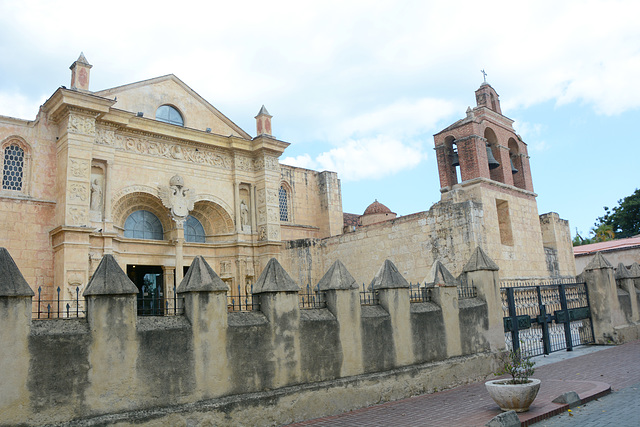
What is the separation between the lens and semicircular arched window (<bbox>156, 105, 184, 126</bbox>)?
855 inches

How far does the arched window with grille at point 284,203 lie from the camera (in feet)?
87.9

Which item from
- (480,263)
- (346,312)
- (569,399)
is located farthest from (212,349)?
(480,263)

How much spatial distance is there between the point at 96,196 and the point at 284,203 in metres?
10.8

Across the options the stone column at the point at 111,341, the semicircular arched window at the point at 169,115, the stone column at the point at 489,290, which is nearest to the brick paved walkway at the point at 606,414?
the stone column at the point at 489,290

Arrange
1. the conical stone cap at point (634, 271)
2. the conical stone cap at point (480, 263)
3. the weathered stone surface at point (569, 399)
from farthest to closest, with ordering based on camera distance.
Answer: the conical stone cap at point (634, 271)
the conical stone cap at point (480, 263)
the weathered stone surface at point (569, 399)

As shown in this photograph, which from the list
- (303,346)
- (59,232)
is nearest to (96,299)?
(303,346)

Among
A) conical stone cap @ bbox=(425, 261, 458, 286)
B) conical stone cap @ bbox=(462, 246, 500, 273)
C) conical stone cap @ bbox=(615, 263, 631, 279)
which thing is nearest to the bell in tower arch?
conical stone cap @ bbox=(615, 263, 631, 279)

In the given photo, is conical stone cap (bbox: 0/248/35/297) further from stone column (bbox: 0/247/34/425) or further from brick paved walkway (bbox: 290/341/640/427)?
brick paved walkway (bbox: 290/341/640/427)

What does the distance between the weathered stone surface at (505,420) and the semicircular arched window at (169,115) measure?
19.2 m

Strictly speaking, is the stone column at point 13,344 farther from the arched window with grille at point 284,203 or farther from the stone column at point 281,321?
the arched window with grille at point 284,203

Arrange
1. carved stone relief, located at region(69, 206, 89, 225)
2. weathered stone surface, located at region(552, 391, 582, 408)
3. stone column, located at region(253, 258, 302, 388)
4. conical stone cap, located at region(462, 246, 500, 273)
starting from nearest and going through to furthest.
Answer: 1. stone column, located at region(253, 258, 302, 388)
2. weathered stone surface, located at region(552, 391, 582, 408)
3. conical stone cap, located at region(462, 246, 500, 273)
4. carved stone relief, located at region(69, 206, 89, 225)

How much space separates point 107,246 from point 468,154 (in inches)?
547

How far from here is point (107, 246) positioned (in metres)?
18.1

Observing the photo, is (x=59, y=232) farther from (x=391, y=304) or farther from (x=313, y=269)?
(x=391, y=304)
